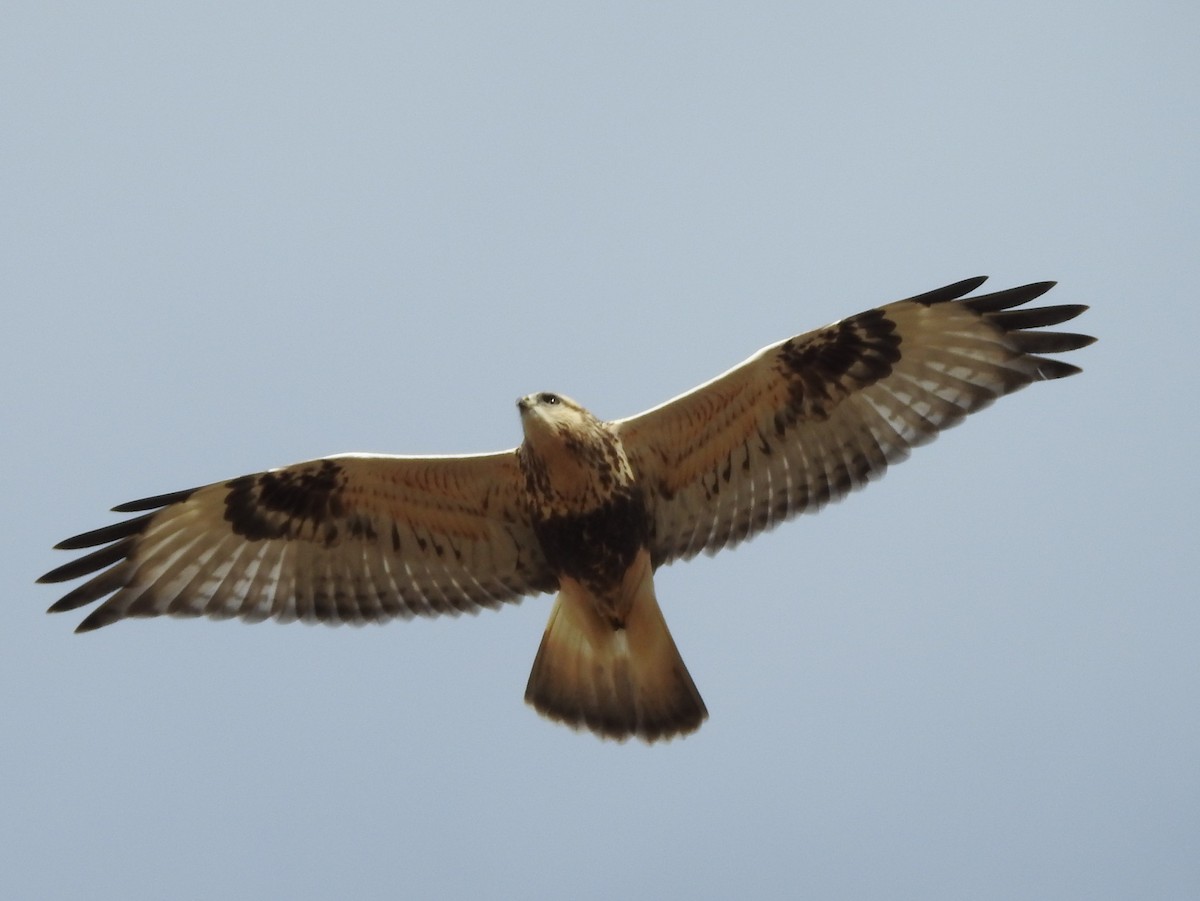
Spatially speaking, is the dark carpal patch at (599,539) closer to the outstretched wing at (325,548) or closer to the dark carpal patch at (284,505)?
the outstretched wing at (325,548)

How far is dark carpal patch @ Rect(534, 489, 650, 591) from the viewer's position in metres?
8.47

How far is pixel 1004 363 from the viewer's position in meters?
8.58

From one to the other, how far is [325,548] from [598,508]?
1.62 metres

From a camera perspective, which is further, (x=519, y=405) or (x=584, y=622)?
(x=584, y=622)

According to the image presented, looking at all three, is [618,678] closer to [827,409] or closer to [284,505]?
[827,409]

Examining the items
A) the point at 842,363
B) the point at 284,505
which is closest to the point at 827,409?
the point at 842,363

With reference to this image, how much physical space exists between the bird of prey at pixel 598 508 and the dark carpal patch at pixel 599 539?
1 centimetres

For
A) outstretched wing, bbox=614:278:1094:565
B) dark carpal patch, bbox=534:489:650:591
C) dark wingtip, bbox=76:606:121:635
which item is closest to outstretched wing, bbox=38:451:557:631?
dark wingtip, bbox=76:606:121:635

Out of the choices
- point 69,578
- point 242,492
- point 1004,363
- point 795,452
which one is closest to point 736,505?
point 795,452

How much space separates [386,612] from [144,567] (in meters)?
1.33

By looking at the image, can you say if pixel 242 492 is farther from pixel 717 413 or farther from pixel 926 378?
pixel 926 378

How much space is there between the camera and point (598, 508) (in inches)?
332

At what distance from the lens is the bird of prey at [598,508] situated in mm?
8508

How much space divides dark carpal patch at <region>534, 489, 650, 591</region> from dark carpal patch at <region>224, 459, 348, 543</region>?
1.12 metres
